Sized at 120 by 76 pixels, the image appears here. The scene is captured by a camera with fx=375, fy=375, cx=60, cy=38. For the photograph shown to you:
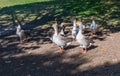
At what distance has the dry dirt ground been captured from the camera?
37.8 feet

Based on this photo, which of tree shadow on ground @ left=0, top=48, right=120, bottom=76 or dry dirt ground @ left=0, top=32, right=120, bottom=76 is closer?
tree shadow on ground @ left=0, top=48, right=120, bottom=76

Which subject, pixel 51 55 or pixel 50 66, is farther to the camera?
pixel 51 55

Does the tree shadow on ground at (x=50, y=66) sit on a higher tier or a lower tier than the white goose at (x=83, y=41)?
lower

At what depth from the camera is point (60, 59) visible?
12609 millimetres

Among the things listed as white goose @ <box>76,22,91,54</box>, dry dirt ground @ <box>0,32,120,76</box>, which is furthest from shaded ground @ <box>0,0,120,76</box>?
white goose @ <box>76,22,91,54</box>

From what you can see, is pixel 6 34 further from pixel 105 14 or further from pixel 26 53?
pixel 105 14

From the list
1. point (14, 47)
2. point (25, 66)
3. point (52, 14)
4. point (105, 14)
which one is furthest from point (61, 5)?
point (25, 66)

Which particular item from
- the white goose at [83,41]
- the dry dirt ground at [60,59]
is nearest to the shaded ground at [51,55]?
the dry dirt ground at [60,59]

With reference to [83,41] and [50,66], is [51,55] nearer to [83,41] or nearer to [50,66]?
[50,66]

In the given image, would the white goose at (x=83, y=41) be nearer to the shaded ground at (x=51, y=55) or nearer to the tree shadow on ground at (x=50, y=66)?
the shaded ground at (x=51, y=55)

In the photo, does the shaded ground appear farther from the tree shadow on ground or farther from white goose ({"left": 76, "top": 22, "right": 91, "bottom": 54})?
white goose ({"left": 76, "top": 22, "right": 91, "bottom": 54})

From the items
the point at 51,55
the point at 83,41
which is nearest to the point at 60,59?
the point at 51,55

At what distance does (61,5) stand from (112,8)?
4.05m

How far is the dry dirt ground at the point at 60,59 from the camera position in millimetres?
11516
